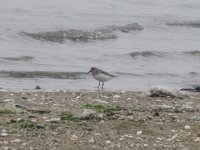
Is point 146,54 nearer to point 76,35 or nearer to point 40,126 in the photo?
point 76,35

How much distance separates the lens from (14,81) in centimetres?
1463

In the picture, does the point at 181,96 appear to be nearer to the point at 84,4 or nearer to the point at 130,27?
the point at 130,27

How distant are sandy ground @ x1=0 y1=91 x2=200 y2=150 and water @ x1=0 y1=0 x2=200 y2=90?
11.6ft

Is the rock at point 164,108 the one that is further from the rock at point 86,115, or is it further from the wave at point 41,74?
the wave at point 41,74

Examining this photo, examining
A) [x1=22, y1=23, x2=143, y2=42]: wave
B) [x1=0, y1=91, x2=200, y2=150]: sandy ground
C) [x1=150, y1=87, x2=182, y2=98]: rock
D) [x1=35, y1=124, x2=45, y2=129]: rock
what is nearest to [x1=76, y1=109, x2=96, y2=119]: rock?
[x1=0, y1=91, x2=200, y2=150]: sandy ground

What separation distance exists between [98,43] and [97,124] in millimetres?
13114

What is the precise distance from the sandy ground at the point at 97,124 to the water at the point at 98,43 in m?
3.54

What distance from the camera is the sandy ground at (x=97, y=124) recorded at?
7.52 meters

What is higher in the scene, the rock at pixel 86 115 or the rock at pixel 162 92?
the rock at pixel 86 115

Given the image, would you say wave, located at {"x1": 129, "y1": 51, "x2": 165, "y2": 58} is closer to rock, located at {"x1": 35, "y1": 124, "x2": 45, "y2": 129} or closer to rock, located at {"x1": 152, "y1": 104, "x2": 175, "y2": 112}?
rock, located at {"x1": 152, "y1": 104, "x2": 175, "y2": 112}

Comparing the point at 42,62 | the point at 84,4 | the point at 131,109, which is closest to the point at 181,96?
the point at 131,109

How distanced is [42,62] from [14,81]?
8.26ft

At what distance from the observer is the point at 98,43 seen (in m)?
21.5

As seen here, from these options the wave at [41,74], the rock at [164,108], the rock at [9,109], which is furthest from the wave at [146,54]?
the rock at [9,109]
